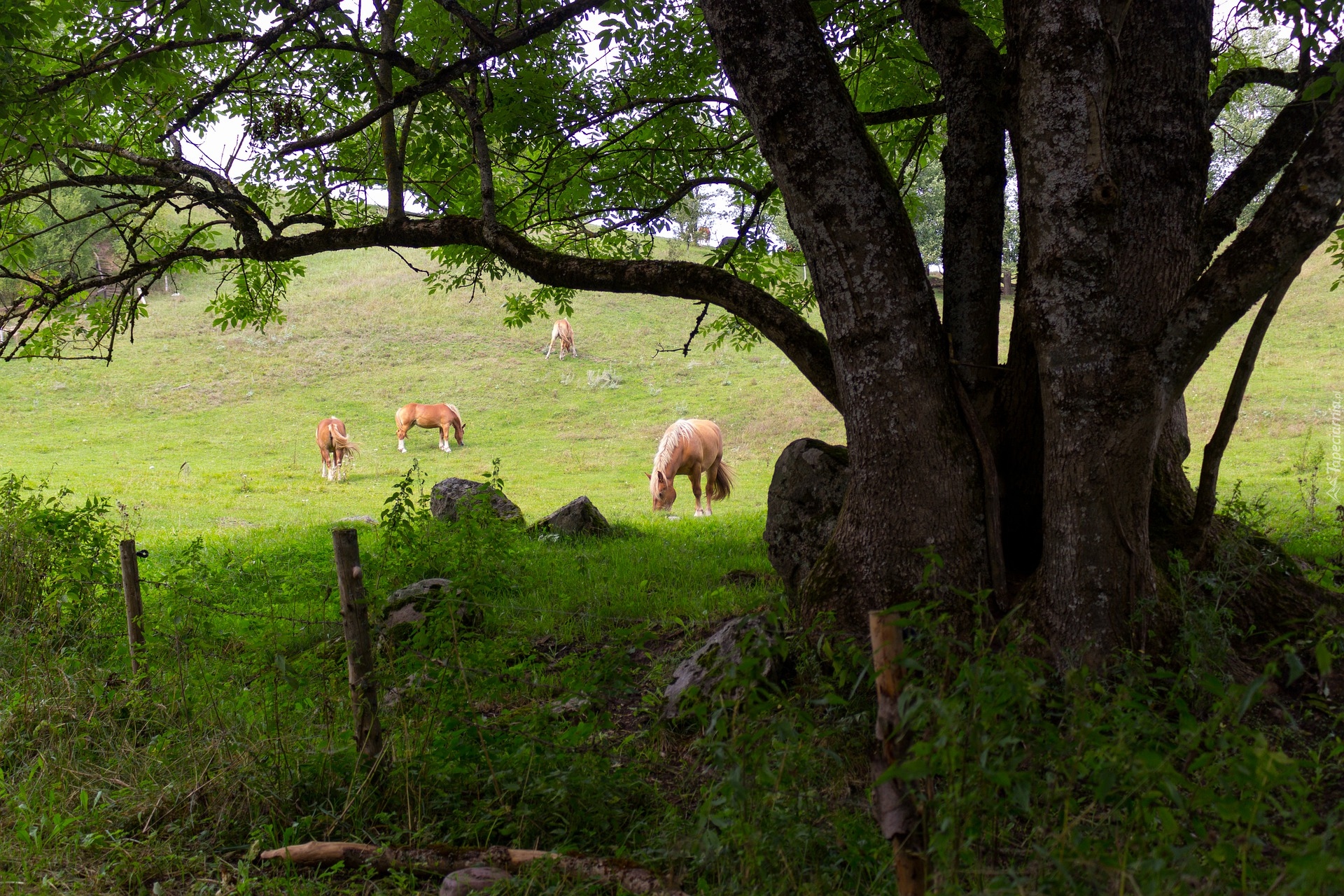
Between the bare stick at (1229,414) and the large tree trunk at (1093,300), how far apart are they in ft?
1.38

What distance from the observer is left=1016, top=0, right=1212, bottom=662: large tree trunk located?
14.3ft

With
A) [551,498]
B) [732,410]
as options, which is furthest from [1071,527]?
[732,410]

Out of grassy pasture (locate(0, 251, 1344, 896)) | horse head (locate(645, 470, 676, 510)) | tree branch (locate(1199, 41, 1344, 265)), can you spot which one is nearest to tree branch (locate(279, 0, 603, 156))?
grassy pasture (locate(0, 251, 1344, 896))

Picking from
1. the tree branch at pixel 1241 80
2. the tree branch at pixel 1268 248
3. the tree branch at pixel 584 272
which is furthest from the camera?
the tree branch at pixel 1241 80

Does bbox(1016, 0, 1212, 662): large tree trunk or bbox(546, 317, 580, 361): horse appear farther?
bbox(546, 317, 580, 361): horse

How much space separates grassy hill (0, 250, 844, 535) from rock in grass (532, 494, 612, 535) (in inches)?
133

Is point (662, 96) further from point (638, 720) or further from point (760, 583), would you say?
point (638, 720)

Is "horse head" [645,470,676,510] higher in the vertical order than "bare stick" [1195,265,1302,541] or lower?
lower

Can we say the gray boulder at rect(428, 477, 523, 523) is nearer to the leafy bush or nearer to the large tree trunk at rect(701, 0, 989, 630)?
the leafy bush

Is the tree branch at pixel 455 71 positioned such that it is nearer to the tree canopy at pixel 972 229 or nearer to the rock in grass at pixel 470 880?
the tree canopy at pixel 972 229

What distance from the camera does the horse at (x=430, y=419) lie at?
29859 mm

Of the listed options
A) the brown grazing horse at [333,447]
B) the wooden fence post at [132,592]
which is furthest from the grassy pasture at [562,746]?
the brown grazing horse at [333,447]

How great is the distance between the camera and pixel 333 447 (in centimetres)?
2434

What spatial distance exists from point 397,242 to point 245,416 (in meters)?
29.5
